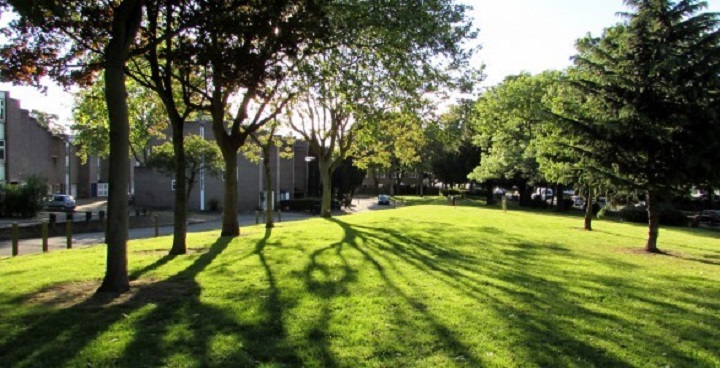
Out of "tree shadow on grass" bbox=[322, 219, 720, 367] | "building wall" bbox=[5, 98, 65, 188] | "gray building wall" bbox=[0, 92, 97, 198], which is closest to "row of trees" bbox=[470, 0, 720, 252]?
"tree shadow on grass" bbox=[322, 219, 720, 367]

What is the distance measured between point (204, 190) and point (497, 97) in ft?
101

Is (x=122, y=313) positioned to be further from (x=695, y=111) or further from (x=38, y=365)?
(x=695, y=111)

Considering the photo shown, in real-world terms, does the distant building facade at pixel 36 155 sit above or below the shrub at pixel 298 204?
above

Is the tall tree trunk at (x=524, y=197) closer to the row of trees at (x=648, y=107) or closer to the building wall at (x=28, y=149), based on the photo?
the row of trees at (x=648, y=107)

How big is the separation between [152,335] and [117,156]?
350 cm

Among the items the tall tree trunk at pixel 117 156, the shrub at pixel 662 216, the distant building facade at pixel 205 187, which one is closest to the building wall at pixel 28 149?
the distant building facade at pixel 205 187

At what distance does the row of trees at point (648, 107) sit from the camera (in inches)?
582

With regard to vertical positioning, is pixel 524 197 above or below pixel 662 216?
above

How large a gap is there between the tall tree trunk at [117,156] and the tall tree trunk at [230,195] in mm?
10046

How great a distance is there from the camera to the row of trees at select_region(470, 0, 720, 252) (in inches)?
582

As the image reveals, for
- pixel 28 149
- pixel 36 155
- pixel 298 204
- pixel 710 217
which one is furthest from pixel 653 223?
pixel 36 155

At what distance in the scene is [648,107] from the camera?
15.5 m

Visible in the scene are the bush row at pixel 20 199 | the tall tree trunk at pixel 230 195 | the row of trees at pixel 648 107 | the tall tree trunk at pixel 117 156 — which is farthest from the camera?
the bush row at pixel 20 199

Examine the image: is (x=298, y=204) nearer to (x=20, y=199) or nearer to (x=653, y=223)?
(x=20, y=199)
